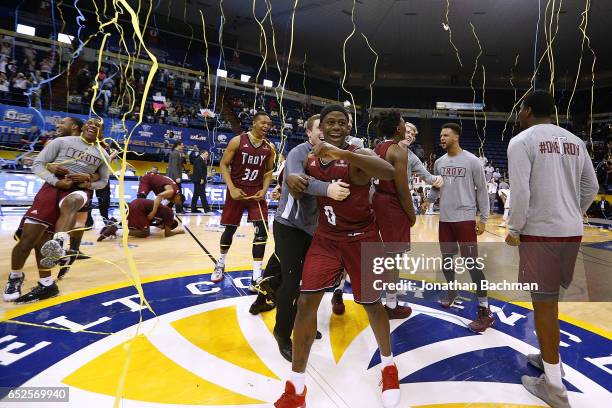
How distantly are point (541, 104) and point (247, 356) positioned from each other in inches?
93.4

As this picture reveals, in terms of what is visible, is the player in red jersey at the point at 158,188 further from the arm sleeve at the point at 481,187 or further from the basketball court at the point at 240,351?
the arm sleeve at the point at 481,187

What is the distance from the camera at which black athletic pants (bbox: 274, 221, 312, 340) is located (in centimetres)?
217

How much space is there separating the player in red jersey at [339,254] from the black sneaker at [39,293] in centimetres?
249

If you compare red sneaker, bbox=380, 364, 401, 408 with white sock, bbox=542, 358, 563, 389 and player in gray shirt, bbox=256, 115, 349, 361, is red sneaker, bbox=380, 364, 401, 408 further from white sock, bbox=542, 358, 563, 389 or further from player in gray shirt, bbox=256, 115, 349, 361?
white sock, bbox=542, 358, 563, 389

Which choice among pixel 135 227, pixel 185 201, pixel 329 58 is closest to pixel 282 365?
pixel 135 227

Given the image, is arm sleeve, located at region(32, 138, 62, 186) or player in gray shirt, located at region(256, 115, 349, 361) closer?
player in gray shirt, located at region(256, 115, 349, 361)

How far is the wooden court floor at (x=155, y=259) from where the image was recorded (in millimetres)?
3182

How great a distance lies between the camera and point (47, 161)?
3143 millimetres

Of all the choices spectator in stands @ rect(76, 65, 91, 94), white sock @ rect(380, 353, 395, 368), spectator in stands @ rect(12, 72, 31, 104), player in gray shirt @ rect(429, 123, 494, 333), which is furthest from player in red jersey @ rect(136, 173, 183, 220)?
spectator in stands @ rect(76, 65, 91, 94)

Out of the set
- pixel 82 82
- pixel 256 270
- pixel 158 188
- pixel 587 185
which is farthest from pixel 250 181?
pixel 82 82

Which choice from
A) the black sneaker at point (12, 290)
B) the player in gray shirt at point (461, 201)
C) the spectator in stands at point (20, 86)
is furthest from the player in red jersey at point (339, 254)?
the spectator in stands at point (20, 86)

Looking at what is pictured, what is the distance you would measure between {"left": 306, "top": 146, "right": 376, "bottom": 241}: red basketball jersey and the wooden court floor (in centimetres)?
109

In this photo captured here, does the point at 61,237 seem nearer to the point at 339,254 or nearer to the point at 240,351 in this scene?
the point at 240,351
